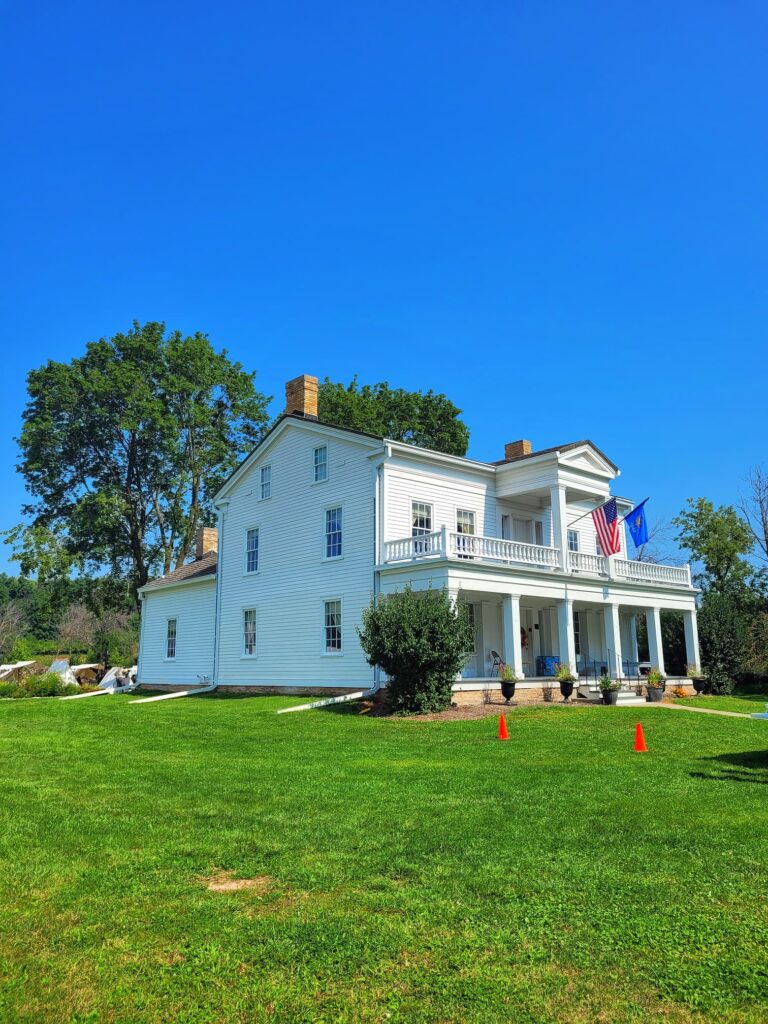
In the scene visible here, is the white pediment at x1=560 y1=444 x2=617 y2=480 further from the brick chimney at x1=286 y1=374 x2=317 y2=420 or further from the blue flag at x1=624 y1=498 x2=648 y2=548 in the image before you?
the brick chimney at x1=286 y1=374 x2=317 y2=420

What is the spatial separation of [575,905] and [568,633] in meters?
20.0

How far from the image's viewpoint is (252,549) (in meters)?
30.0

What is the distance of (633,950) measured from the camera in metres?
4.45

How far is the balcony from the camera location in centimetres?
2197

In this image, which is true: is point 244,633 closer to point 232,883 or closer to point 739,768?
point 739,768

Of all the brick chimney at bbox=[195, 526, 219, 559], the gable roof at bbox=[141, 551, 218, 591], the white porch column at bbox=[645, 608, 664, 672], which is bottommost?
the white porch column at bbox=[645, 608, 664, 672]

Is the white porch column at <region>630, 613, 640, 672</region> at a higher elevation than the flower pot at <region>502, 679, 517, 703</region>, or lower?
higher

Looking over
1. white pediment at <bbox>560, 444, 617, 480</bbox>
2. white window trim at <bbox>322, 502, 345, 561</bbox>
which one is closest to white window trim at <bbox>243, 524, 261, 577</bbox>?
white window trim at <bbox>322, 502, 345, 561</bbox>

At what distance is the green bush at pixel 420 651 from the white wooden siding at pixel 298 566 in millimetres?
4214

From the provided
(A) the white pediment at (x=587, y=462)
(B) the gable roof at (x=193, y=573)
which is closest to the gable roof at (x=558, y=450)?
(A) the white pediment at (x=587, y=462)

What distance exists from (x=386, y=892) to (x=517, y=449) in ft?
82.9

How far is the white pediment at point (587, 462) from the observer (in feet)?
87.1

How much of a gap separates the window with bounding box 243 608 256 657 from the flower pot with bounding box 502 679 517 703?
11277 millimetres

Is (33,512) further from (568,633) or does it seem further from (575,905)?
(575,905)
